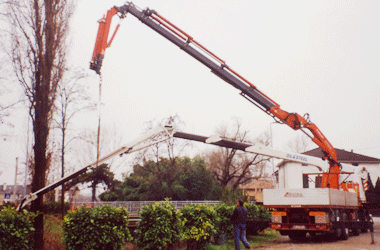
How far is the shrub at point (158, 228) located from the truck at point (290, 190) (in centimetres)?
482

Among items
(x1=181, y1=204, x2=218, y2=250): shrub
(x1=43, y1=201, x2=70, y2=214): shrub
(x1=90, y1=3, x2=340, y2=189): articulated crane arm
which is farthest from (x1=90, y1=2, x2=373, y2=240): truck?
(x1=43, y1=201, x2=70, y2=214): shrub

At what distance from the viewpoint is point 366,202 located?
18500 millimetres

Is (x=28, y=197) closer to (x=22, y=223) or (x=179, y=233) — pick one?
(x=22, y=223)

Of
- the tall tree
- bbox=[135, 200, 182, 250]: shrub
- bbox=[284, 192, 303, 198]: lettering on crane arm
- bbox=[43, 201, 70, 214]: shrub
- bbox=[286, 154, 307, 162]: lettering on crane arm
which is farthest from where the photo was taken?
the tall tree

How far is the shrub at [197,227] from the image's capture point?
36.7ft

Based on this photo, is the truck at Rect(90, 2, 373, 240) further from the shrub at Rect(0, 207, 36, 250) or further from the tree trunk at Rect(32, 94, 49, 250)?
the shrub at Rect(0, 207, 36, 250)

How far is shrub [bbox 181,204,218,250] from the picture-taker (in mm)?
11172

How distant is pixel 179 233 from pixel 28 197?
198 inches

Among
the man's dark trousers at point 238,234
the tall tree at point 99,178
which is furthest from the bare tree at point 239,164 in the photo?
the man's dark trousers at point 238,234

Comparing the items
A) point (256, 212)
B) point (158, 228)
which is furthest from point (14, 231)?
point (256, 212)

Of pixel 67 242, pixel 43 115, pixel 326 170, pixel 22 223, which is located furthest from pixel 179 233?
pixel 326 170

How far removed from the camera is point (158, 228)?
32.2 ft

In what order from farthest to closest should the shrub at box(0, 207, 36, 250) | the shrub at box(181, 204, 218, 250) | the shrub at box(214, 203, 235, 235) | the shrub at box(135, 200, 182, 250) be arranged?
the shrub at box(214, 203, 235, 235) → the shrub at box(181, 204, 218, 250) → the shrub at box(135, 200, 182, 250) → the shrub at box(0, 207, 36, 250)

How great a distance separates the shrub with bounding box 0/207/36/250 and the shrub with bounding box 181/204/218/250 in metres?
4.42
